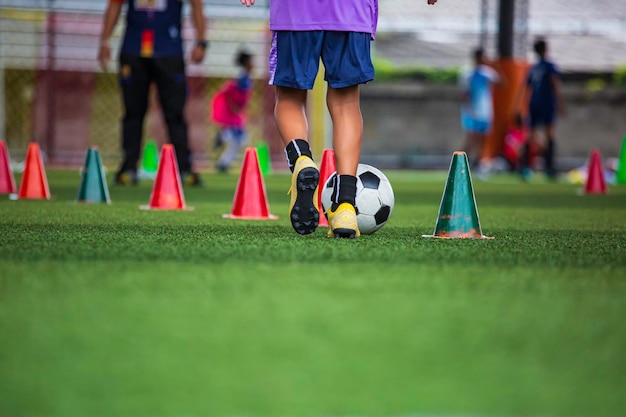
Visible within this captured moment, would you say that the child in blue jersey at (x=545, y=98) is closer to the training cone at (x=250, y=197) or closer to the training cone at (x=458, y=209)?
the training cone at (x=250, y=197)

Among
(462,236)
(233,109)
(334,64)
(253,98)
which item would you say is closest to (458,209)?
(462,236)

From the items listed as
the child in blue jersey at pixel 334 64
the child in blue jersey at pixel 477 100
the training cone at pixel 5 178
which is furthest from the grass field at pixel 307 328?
the child in blue jersey at pixel 477 100

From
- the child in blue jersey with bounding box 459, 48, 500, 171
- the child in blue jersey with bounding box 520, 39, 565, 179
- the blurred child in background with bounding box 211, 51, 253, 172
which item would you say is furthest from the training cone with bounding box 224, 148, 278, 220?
the child in blue jersey with bounding box 459, 48, 500, 171

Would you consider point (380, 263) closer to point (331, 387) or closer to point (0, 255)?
point (0, 255)

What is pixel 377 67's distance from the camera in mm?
23234

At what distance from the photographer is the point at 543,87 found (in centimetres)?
1564

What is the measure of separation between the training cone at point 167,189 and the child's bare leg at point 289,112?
1.96 metres

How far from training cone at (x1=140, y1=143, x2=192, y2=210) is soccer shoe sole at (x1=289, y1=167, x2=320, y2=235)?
2392mm

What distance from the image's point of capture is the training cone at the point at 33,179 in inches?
307

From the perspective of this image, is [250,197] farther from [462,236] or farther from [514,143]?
[514,143]

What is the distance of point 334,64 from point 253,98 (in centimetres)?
1496

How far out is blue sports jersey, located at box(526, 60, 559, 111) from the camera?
1562 cm

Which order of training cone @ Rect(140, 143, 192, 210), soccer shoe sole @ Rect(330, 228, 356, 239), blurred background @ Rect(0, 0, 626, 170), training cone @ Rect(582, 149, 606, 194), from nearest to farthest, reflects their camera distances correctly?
soccer shoe sole @ Rect(330, 228, 356, 239) < training cone @ Rect(140, 143, 192, 210) < training cone @ Rect(582, 149, 606, 194) < blurred background @ Rect(0, 0, 626, 170)

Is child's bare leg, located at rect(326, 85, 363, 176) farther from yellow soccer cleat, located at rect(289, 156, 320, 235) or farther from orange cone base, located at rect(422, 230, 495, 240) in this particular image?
orange cone base, located at rect(422, 230, 495, 240)
